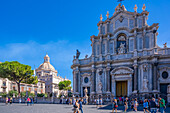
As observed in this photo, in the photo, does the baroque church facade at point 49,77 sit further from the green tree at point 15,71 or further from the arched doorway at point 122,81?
the arched doorway at point 122,81

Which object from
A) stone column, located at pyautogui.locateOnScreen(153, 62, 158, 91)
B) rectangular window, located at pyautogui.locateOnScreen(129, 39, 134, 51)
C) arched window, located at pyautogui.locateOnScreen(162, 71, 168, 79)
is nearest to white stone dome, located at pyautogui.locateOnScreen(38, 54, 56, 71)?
rectangular window, located at pyautogui.locateOnScreen(129, 39, 134, 51)

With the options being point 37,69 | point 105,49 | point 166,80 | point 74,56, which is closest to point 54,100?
point 74,56

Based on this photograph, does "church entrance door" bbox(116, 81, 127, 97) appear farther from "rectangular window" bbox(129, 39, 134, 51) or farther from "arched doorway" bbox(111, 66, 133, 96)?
"rectangular window" bbox(129, 39, 134, 51)

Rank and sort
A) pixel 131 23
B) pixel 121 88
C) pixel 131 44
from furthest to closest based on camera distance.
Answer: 1. pixel 131 23
2. pixel 121 88
3. pixel 131 44

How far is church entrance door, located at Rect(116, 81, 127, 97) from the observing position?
110 feet

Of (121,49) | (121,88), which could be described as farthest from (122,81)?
(121,49)

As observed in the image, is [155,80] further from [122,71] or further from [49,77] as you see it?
[49,77]

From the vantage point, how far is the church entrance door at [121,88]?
33588 mm

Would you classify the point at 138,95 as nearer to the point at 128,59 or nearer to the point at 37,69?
the point at 128,59

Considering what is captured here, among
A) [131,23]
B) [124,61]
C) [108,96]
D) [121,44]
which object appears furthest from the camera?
[121,44]

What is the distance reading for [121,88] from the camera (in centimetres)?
3397

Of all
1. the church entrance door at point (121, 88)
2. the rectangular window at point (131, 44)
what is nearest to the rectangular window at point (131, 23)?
the rectangular window at point (131, 44)

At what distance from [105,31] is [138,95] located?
13629mm

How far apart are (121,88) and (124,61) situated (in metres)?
4.93
